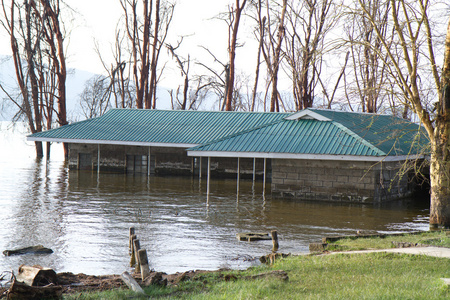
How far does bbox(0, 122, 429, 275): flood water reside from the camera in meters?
11.8

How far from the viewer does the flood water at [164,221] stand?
11.8 meters

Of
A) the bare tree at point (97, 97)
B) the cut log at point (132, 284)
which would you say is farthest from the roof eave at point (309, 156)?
the bare tree at point (97, 97)

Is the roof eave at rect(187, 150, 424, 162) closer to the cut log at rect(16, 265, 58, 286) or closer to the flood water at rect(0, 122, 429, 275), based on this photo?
the flood water at rect(0, 122, 429, 275)

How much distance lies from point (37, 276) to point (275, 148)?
14.8 meters

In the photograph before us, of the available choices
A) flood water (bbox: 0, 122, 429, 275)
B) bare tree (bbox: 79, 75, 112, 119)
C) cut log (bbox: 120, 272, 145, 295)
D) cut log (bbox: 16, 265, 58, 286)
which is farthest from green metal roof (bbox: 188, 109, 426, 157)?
bare tree (bbox: 79, 75, 112, 119)

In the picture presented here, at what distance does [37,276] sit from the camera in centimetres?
827

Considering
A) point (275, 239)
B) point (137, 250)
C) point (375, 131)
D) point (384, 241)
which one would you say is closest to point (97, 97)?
point (375, 131)

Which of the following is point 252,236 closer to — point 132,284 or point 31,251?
point 31,251

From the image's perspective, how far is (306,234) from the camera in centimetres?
1508

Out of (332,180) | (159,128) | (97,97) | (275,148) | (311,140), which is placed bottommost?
(332,180)

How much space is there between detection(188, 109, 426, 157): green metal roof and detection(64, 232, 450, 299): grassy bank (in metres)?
11.2

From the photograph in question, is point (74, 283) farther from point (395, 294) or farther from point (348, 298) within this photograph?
point (395, 294)

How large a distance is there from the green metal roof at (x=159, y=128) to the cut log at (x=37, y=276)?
2098 cm

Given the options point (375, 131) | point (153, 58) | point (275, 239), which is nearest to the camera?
point (275, 239)
